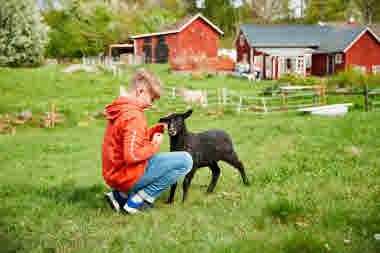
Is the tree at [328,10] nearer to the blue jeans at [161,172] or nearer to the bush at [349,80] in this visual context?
the bush at [349,80]

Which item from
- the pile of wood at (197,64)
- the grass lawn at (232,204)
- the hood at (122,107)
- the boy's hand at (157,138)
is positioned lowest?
the grass lawn at (232,204)

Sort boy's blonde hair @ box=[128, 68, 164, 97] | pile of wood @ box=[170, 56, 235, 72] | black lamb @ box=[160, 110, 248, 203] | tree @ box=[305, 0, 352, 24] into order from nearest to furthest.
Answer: boy's blonde hair @ box=[128, 68, 164, 97], black lamb @ box=[160, 110, 248, 203], pile of wood @ box=[170, 56, 235, 72], tree @ box=[305, 0, 352, 24]

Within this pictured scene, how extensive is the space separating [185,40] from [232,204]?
39.2 metres

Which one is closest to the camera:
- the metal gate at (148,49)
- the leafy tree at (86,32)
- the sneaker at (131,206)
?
the sneaker at (131,206)

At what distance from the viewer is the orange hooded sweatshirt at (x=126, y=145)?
12.0 ft

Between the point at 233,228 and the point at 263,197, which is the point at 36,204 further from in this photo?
the point at 263,197

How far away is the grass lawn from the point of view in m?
3.34

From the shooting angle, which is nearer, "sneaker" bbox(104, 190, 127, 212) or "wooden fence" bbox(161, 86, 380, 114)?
"sneaker" bbox(104, 190, 127, 212)

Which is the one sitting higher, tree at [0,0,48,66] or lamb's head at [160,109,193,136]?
tree at [0,0,48,66]

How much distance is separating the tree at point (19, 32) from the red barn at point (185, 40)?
14.0m

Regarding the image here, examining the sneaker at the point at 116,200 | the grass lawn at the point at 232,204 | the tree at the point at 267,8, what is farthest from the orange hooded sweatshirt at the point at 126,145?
the tree at the point at 267,8

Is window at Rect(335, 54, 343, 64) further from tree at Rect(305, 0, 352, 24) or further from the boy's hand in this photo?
the boy's hand

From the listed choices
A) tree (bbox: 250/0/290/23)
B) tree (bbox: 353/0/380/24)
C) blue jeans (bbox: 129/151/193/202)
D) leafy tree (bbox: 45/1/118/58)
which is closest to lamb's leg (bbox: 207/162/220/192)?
blue jeans (bbox: 129/151/193/202)

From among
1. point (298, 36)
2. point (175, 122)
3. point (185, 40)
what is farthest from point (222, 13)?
point (175, 122)
